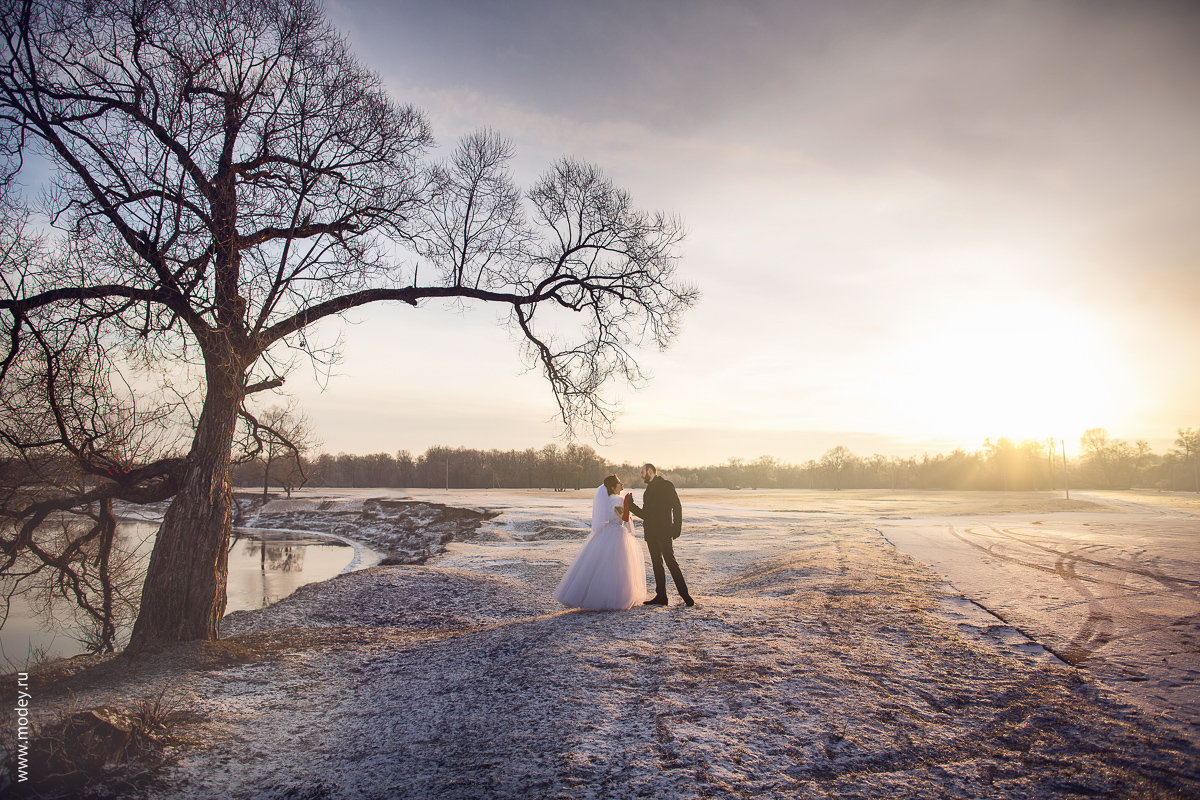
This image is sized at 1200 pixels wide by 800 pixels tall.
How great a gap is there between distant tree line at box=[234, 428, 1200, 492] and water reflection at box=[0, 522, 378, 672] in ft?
159

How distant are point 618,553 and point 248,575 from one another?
20660 mm

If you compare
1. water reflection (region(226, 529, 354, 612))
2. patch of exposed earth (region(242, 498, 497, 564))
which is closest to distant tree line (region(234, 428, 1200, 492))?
patch of exposed earth (region(242, 498, 497, 564))

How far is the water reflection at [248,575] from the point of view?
13.4 meters

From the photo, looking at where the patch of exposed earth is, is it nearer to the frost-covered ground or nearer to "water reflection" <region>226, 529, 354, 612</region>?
"water reflection" <region>226, 529, 354, 612</region>

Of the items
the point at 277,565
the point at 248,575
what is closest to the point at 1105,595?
the point at 248,575

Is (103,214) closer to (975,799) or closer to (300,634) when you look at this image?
(300,634)

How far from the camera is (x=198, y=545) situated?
782 cm

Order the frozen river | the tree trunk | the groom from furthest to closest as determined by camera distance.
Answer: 1. the groom
2. the tree trunk
3. the frozen river

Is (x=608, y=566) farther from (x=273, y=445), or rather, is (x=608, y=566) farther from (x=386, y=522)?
(x=386, y=522)

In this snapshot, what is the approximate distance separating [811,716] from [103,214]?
1005 cm

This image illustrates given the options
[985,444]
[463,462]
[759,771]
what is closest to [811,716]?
[759,771]

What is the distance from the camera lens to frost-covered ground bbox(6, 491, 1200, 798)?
14.0ft

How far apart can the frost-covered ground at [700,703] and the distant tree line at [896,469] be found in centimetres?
7222

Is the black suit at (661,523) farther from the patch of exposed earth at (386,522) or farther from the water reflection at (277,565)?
the patch of exposed earth at (386,522)
